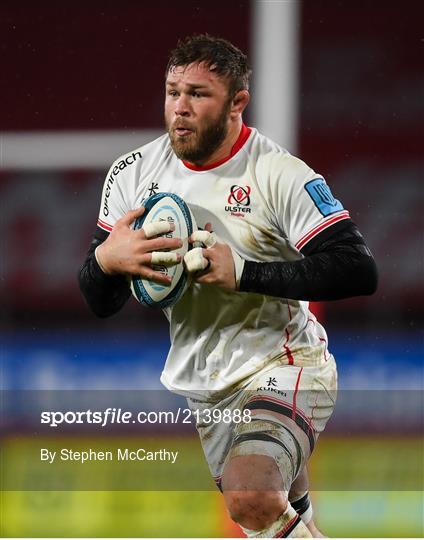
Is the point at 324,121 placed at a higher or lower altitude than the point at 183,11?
lower

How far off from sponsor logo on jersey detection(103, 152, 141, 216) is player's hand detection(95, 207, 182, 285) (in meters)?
0.23

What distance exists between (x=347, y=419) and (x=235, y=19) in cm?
251

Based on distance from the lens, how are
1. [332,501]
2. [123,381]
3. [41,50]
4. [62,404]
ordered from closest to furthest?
[332,501] → [62,404] → [123,381] → [41,50]

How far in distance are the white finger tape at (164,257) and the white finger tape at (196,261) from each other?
34 mm

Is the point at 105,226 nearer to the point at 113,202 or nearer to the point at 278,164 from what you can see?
the point at 113,202

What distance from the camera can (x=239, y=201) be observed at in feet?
8.00

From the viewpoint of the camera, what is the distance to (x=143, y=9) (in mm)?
5512

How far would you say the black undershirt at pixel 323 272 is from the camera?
2.32 m

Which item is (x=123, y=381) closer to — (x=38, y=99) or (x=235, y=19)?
(x=38, y=99)

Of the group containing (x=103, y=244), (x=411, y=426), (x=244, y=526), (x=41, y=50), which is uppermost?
(x=41, y=50)

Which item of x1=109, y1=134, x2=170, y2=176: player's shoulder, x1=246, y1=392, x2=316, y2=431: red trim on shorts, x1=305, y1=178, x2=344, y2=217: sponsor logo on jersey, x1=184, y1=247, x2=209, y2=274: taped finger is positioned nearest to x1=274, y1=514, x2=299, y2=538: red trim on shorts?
A: x1=246, y1=392, x2=316, y2=431: red trim on shorts

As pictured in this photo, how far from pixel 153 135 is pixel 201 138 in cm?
247

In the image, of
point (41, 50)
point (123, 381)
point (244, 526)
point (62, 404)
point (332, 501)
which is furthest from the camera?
point (41, 50)

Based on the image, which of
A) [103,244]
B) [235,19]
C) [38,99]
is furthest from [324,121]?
[103,244]
